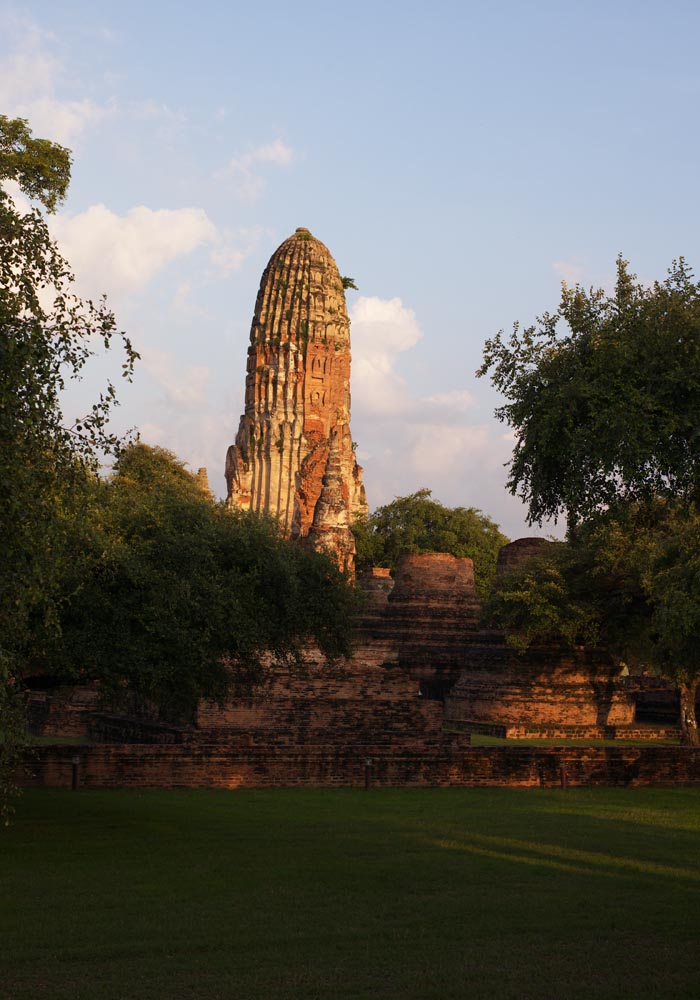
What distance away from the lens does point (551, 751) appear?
22.3 meters

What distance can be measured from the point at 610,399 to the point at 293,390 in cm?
6922

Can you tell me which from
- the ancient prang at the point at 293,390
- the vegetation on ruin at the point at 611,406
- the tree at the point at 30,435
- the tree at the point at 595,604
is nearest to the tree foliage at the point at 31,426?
the tree at the point at 30,435

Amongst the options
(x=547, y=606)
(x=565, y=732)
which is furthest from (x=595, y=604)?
(x=565, y=732)

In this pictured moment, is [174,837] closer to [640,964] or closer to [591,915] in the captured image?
[591,915]

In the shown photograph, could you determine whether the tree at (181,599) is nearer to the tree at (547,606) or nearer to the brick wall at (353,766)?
the brick wall at (353,766)

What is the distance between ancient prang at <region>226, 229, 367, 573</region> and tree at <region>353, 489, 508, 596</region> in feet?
24.5

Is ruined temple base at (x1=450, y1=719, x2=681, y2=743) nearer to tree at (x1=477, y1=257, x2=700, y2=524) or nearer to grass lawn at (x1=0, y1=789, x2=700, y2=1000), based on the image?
grass lawn at (x1=0, y1=789, x2=700, y2=1000)

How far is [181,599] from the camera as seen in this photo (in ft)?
53.0

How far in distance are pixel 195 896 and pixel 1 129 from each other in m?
11.4

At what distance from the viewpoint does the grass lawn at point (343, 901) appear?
898cm

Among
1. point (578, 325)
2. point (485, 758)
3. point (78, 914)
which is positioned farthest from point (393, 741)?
point (78, 914)

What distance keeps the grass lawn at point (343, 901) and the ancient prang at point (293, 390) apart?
62705mm

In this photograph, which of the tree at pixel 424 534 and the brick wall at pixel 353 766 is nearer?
the brick wall at pixel 353 766

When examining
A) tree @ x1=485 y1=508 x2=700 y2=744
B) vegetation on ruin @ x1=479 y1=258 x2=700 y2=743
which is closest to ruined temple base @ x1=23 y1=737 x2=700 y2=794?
vegetation on ruin @ x1=479 y1=258 x2=700 y2=743
